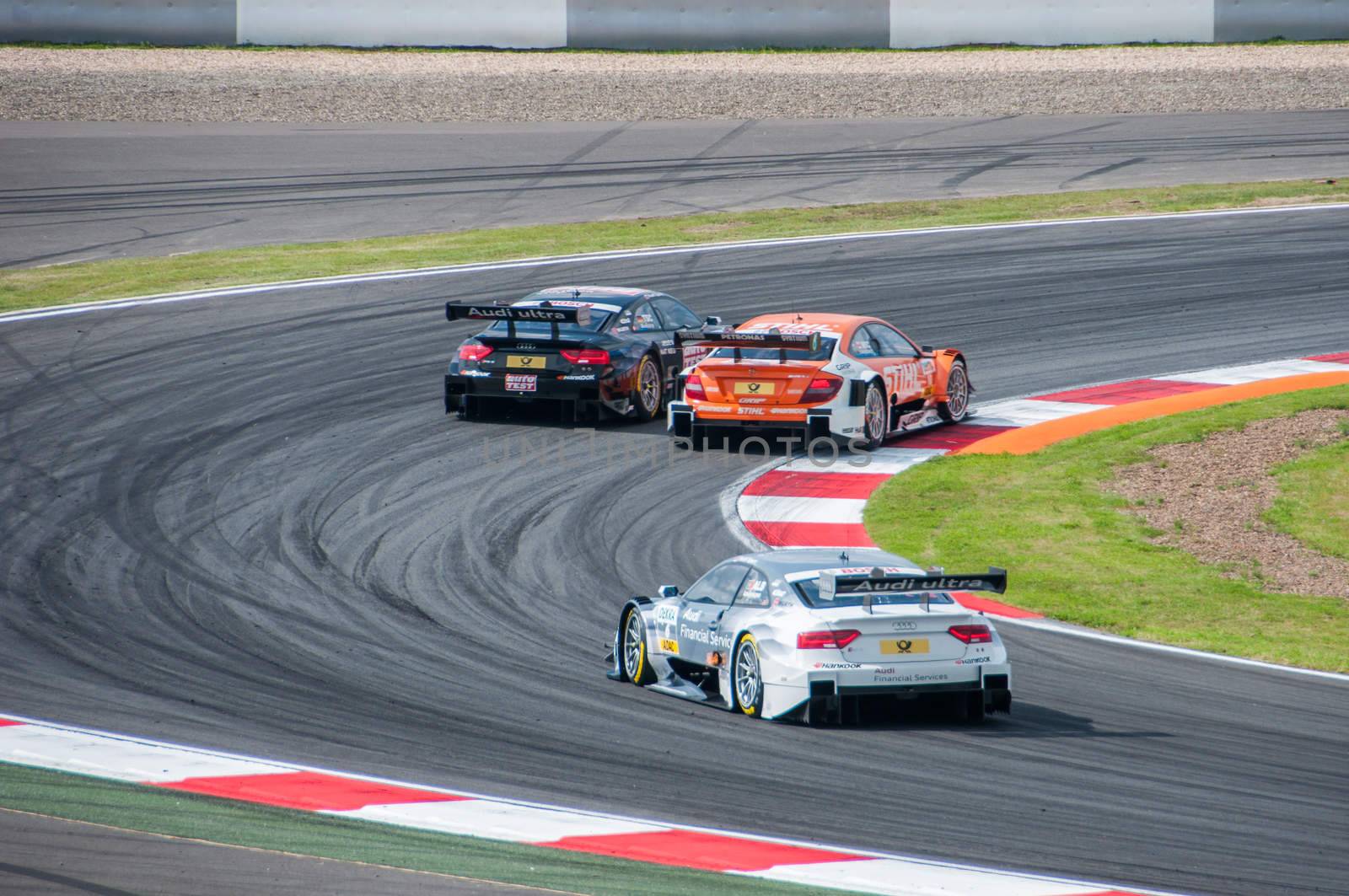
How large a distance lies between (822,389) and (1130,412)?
4.12 m

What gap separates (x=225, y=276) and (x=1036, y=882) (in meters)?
21.2

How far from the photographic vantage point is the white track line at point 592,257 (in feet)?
79.4

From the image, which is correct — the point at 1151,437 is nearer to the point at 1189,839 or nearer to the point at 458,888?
the point at 1189,839

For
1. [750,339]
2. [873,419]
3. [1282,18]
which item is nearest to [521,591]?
[750,339]

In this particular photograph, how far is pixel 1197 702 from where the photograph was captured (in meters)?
10.5

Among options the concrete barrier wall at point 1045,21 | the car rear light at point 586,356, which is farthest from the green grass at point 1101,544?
the concrete barrier wall at point 1045,21

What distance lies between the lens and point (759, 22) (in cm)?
3869

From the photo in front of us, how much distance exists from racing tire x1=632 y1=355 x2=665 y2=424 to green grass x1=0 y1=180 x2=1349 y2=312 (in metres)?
8.36

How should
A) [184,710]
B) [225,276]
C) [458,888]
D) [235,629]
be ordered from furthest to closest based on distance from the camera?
1. [225,276]
2. [235,629]
3. [184,710]
4. [458,888]

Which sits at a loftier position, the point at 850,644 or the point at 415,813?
the point at 850,644

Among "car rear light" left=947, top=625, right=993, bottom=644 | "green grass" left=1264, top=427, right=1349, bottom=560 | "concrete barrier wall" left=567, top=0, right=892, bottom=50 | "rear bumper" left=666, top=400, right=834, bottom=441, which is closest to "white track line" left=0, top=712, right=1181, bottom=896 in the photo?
"car rear light" left=947, top=625, right=993, bottom=644

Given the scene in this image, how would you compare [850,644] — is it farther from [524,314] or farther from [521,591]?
[524,314]

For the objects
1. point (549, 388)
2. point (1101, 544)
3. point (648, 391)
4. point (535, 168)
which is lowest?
point (1101, 544)

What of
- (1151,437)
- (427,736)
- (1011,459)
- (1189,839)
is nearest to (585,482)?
(1011,459)
